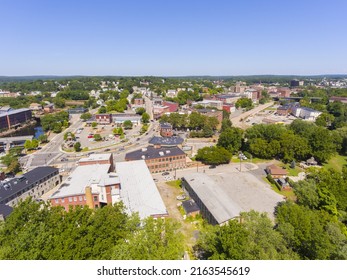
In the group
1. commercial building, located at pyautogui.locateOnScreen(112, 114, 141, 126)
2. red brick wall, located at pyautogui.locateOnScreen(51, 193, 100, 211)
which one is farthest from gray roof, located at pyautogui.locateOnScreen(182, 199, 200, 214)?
commercial building, located at pyautogui.locateOnScreen(112, 114, 141, 126)

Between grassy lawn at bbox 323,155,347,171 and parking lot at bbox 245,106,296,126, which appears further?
parking lot at bbox 245,106,296,126

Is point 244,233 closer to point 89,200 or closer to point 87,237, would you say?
→ point 87,237

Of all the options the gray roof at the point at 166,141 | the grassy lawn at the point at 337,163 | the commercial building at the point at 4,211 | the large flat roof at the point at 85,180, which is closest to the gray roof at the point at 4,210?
the commercial building at the point at 4,211

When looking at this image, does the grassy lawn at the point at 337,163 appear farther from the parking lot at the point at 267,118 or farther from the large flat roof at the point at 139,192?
the parking lot at the point at 267,118

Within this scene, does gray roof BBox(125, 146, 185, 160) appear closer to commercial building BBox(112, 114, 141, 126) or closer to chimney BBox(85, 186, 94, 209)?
chimney BBox(85, 186, 94, 209)

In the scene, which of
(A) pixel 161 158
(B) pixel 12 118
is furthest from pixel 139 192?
(B) pixel 12 118

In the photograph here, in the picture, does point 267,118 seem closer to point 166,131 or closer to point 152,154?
point 166,131
